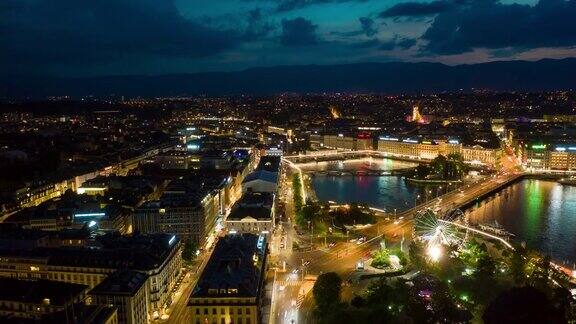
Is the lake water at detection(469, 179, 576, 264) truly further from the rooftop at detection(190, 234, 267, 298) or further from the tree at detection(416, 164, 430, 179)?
the rooftop at detection(190, 234, 267, 298)

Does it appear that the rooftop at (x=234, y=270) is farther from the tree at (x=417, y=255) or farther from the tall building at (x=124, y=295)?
the tree at (x=417, y=255)

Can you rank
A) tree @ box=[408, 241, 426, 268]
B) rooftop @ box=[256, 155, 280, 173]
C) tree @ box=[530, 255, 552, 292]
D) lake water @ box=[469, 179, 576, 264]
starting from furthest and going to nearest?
rooftop @ box=[256, 155, 280, 173]
lake water @ box=[469, 179, 576, 264]
tree @ box=[408, 241, 426, 268]
tree @ box=[530, 255, 552, 292]

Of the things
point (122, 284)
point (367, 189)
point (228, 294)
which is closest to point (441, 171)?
point (367, 189)

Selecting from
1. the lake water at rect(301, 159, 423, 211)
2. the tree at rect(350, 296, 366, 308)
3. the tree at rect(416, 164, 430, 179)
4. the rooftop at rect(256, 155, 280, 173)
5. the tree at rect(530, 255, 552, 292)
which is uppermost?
the rooftop at rect(256, 155, 280, 173)

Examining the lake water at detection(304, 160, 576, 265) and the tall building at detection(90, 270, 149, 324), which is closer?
the tall building at detection(90, 270, 149, 324)

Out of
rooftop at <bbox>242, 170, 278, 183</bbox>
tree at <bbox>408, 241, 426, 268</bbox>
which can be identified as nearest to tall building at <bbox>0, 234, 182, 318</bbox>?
tree at <bbox>408, 241, 426, 268</bbox>

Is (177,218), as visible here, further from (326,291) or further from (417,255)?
(417,255)

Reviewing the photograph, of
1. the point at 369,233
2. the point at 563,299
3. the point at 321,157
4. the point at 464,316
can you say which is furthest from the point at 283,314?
the point at 321,157

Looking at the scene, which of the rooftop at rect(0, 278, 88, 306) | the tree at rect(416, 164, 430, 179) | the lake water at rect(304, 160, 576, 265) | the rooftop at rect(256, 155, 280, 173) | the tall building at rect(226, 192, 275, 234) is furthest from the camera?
the tree at rect(416, 164, 430, 179)

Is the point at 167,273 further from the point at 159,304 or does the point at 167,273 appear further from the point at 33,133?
the point at 33,133

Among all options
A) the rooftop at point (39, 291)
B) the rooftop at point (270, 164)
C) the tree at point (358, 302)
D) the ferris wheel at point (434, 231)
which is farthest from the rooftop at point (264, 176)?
the rooftop at point (39, 291)
